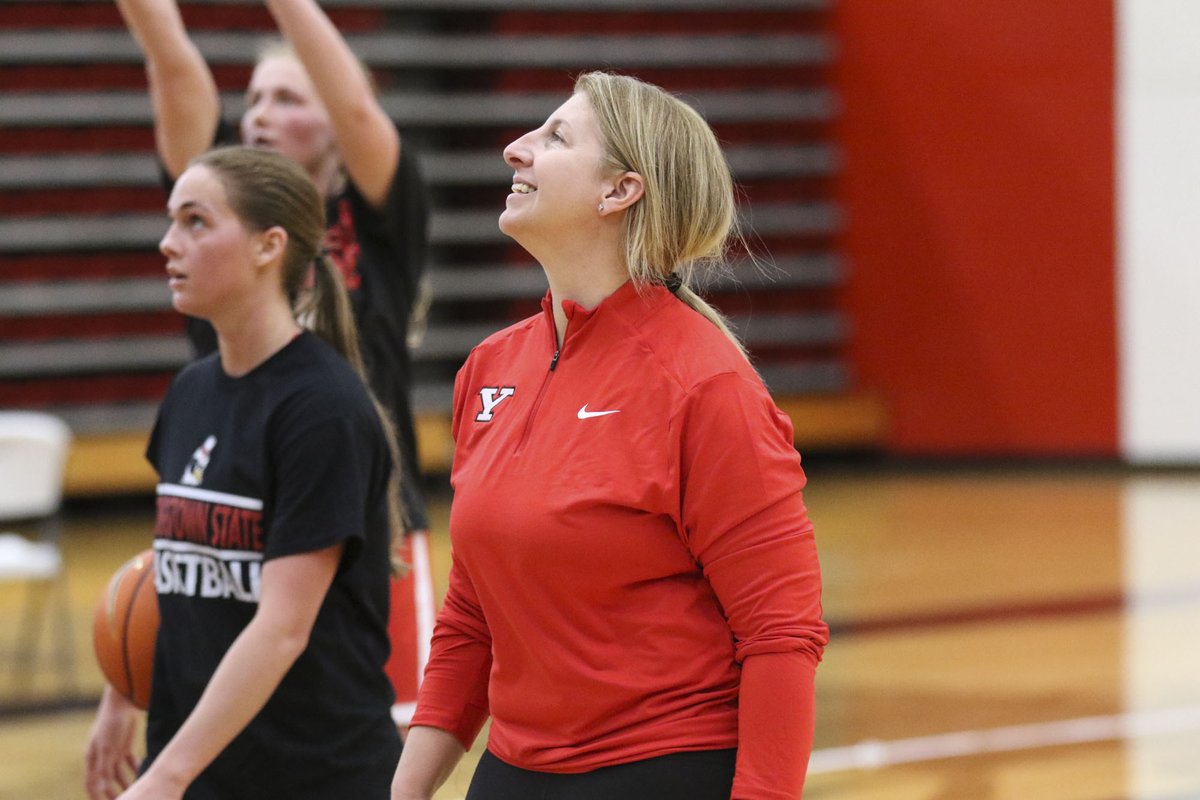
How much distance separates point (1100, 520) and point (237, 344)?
6.44 metres

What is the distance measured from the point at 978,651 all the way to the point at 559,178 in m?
3.96

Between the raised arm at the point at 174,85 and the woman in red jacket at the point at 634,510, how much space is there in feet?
3.99

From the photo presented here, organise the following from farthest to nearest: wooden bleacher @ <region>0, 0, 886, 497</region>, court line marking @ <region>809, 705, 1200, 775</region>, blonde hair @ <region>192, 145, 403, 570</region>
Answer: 1. wooden bleacher @ <region>0, 0, 886, 497</region>
2. court line marking @ <region>809, 705, 1200, 775</region>
3. blonde hair @ <region>192, 145, 403, 570</region>

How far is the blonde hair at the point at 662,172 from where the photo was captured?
1.65m

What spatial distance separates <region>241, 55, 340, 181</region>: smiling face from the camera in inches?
113

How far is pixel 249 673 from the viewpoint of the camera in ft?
6.53

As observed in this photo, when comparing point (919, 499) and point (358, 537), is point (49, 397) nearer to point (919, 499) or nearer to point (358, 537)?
point (919, 499)

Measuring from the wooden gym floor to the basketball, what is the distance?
50cm

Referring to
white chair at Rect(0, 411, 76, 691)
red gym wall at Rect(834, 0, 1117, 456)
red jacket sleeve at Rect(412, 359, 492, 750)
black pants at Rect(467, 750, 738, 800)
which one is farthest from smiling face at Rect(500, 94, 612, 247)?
red gym wall at Rect(834, 0, 1117, 456)

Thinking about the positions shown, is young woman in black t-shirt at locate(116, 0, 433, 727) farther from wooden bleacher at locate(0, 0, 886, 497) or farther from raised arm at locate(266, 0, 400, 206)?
wooden bleacher at locate(0, 0, 886, 497)

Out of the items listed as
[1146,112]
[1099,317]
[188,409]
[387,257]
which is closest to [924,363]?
[1099,317]

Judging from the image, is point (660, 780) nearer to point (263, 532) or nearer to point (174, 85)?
point (263, 532)

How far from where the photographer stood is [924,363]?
34.6 ft

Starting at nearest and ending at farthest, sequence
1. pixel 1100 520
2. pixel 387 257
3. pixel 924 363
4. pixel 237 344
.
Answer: pixel 237 344 → pixel 387 257 → pixel 1100 520 → pixel 924 363
